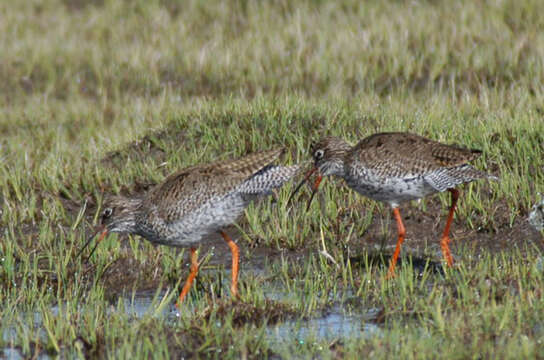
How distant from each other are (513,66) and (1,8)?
8.55 meters

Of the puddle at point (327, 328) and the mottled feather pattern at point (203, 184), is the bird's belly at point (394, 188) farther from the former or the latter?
the puddle at point (327, 328)

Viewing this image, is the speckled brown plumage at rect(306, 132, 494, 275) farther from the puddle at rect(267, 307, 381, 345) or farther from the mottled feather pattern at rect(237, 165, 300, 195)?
the puddle at rect(267, 307, 381, 345)

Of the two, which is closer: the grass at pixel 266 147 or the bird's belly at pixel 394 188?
the grass at pixel 266 147

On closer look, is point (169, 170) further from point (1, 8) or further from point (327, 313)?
point (1, 8)

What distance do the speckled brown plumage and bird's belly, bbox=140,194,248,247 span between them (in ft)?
3.46

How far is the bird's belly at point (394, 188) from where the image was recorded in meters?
7.70

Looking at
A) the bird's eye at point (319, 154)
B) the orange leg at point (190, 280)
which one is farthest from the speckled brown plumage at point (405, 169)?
the orange leg at point (190, 280)

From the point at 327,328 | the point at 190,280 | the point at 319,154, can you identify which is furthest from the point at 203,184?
the point at 327,328

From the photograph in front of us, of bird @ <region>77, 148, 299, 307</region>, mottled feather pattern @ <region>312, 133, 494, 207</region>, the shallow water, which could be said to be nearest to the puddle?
the shallow water

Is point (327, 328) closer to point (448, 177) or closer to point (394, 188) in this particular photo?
point (394, 188)

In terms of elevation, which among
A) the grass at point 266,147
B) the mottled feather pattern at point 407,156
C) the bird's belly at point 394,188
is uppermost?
the mottled feather pattern at point 407,156

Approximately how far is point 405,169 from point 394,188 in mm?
176

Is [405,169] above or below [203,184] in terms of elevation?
below

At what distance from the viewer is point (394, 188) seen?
7.73m
